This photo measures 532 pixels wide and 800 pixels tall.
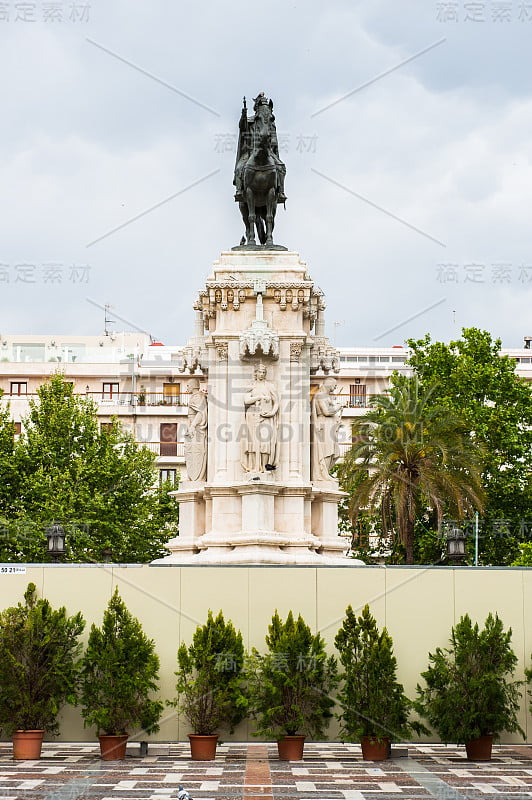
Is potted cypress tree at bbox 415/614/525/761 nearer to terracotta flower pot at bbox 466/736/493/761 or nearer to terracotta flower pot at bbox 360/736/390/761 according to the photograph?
terracotta flower pot at bbox 466/736/493/761

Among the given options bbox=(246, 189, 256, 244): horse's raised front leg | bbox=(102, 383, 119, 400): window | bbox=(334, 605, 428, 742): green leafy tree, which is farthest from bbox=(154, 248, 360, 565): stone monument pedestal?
bbox=(102, 383, 119, 400): window

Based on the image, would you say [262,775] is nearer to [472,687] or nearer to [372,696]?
[372,696]

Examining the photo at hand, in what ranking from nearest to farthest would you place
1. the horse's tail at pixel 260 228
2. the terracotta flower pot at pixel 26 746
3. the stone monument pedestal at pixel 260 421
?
the terracotta flower pot at pixel 26 746 → the stone monument pedestal at pixel 260 421 → the horse's tail at pixel 260 228

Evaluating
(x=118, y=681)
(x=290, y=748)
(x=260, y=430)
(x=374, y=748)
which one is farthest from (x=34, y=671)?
(x=260, y=430)

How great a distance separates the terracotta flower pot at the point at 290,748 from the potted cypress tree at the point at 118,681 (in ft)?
6.60

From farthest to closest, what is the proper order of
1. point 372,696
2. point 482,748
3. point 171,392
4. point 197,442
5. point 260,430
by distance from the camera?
point 171,392
point 197,442
point 260,430
point 482,748
point 372,696

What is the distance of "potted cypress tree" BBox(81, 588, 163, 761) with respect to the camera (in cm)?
1936

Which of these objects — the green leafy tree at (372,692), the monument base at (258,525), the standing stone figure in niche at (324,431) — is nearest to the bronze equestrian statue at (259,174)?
the standing stone figure in niche at (324,431)

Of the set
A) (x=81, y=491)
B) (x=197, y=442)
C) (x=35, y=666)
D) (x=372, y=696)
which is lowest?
(x=372, y=696)

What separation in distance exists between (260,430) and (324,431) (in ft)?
6.20

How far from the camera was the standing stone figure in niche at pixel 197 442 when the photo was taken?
82.8ft

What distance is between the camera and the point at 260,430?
944 inches

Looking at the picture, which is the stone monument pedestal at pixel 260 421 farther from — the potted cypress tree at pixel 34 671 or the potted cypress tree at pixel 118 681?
the potted cypress tree at pixel 34 671

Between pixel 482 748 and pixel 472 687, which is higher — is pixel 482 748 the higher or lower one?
the lower one
